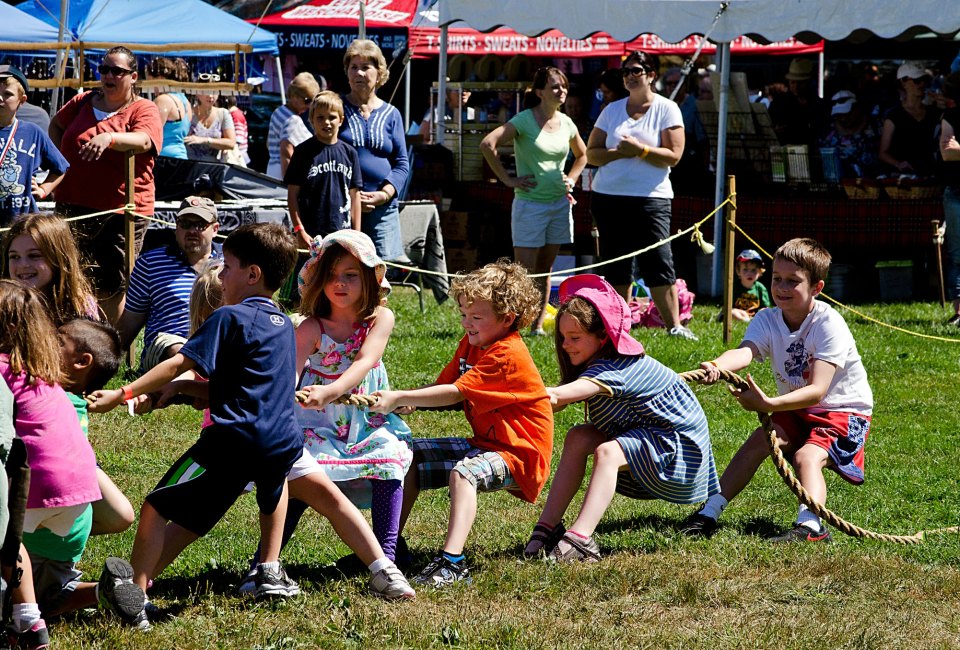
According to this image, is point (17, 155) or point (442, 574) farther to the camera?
point (17, 155)

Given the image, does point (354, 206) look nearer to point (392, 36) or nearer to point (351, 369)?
point (351, 369)

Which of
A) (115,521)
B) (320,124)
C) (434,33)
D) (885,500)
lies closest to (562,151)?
(320,124)

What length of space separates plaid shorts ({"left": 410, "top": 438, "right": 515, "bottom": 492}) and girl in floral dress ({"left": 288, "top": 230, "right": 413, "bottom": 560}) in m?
0.16

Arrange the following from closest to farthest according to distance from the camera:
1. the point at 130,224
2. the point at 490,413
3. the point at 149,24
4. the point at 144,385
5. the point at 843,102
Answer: the point at 144,385
the point at 490,413
the point at 130,224
the point at 843,102
the point at 149,24

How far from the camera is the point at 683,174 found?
1327cm

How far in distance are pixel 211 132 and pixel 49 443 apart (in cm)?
999

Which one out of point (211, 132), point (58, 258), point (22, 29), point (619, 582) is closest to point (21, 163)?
point (58, 258)

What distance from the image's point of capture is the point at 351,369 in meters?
4.64

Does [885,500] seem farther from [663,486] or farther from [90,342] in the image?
[90,342]

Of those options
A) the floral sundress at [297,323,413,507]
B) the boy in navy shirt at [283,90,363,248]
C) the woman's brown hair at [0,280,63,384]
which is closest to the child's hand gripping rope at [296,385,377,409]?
the floral sundress at [297,323,413,507]

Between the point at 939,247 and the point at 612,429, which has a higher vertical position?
the point at 939,247

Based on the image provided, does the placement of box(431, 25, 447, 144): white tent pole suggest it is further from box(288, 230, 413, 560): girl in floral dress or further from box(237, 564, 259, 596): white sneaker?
box(237, 564, 259, 596): white sneaker

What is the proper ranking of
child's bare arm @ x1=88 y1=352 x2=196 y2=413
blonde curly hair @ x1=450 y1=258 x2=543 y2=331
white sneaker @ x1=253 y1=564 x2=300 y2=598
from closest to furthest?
child's bare arm @ x1=88 y1=352 x2=196 y2=413 → white sneaker @ x1=253 y1=564 x2=300 y2=598 → blonde curly hair @ x1=450 y1=258 x2=543 y2=331

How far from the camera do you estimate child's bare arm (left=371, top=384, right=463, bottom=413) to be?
14.7 ft
